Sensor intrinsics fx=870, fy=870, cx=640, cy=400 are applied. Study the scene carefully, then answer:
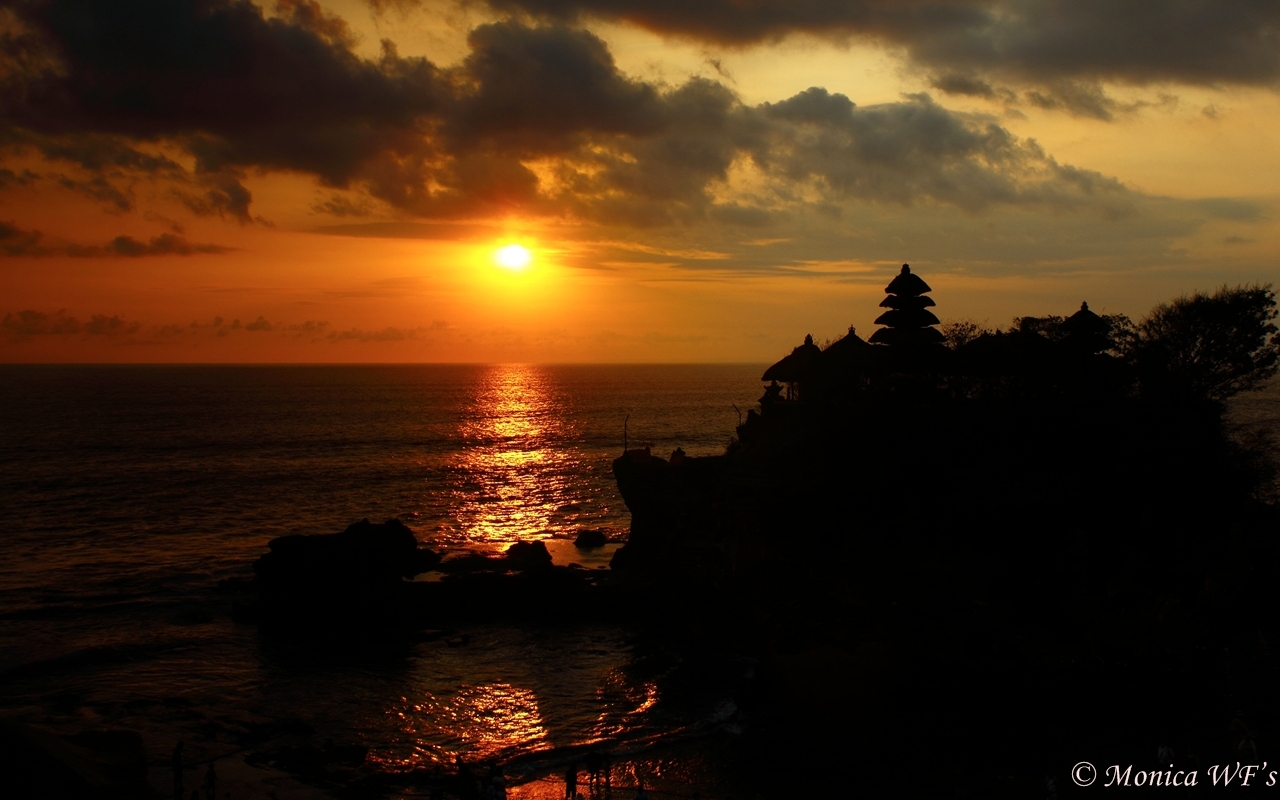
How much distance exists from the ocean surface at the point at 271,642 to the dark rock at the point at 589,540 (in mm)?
1108

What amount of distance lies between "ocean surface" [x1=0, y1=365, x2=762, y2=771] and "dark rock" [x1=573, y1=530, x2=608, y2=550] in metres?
1.11

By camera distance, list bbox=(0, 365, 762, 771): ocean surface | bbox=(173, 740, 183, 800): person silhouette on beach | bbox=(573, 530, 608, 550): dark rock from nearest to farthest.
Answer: bbox=(173, 740, 183, 800): person silhouette on beach → bbox=(0, 365, 762, 771): ocean surface → bbox=(573, 530, 608, 550): dark rock

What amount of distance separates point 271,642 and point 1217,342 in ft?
166

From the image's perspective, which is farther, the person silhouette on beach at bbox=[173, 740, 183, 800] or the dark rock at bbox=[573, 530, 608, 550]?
the dark rock at bbox=[573, 530, 608, 550]

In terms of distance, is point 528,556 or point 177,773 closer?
point 177,773

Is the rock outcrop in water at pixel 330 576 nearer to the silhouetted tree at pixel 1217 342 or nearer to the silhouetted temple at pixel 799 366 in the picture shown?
the silhouetted temple at pixel 799 366

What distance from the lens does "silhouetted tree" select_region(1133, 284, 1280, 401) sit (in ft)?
153

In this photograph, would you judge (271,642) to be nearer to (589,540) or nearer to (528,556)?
(528,556)

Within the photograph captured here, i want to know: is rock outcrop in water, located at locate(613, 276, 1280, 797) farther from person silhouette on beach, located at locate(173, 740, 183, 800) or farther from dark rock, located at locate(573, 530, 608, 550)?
person silhouette on beach, located at locate(173, 740, 183, 800)

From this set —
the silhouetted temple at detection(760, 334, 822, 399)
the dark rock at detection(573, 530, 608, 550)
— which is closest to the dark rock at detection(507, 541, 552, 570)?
the dark rock at detection(573, 530, 608, 550)

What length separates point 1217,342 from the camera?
4750cm

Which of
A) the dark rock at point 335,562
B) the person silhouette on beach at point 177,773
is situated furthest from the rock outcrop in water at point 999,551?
the person silhouette on beach at point 177,773

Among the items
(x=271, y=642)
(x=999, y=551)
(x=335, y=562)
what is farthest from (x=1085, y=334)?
(x=271, y=642)

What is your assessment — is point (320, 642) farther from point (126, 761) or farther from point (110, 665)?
point (126, 761)
